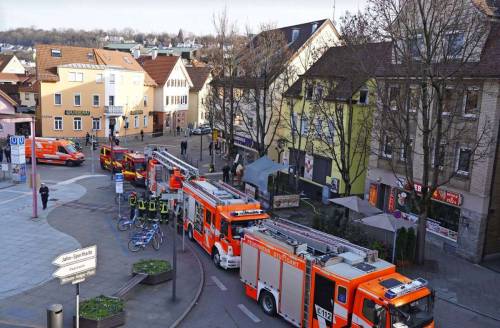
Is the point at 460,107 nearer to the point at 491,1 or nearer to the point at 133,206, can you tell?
the point at 491,1

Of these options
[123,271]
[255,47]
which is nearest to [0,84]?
[255,47]

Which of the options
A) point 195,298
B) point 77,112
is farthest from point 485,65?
point 77,112

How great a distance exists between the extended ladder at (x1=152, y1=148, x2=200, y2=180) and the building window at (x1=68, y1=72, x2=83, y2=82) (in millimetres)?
27581

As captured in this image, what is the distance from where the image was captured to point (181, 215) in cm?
2473

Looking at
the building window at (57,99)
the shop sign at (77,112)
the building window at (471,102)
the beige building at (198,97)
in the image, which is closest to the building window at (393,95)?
the building window at (471,102)

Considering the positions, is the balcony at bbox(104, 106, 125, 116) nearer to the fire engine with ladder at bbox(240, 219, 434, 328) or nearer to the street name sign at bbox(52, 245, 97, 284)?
the fire engine with ladder at bbox(240, 219, 434, 328)

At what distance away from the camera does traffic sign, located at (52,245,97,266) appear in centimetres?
1045

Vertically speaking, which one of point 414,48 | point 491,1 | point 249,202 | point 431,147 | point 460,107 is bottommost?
point 249,202

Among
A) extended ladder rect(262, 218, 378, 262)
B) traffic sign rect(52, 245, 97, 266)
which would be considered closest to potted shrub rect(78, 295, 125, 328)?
traffic sign rect(52, 245, 97, 266)

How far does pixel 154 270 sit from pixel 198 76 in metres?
61.6

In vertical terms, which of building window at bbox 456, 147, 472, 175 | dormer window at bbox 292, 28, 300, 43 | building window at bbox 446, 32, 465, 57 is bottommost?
building window at bbox 456, 147, 472, 175

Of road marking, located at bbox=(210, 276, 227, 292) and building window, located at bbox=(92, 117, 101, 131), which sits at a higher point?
building window, located at bbox=(92, 117, 101, 131)

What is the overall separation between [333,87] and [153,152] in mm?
12374

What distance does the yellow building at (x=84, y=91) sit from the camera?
2079 inches
